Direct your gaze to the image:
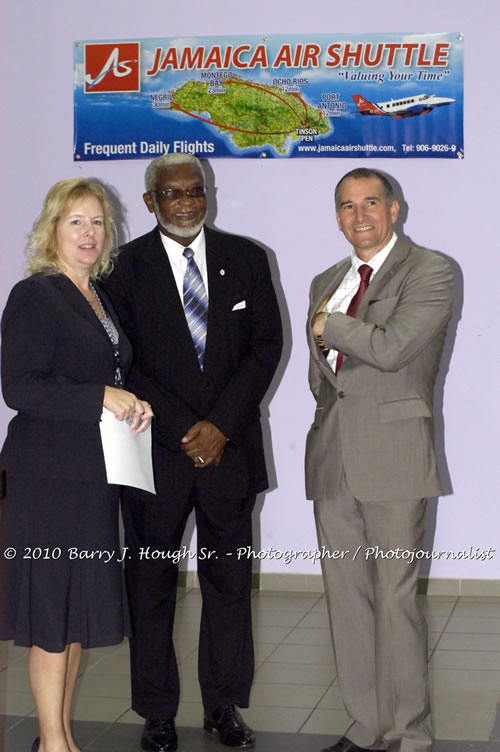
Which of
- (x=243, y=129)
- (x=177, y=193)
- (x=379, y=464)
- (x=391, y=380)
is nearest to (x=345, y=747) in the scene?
(x=379, y=464)

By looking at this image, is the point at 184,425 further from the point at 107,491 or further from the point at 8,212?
the point at 8,212

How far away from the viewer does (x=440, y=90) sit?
5500 millimetres

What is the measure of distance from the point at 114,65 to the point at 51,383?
125 inches

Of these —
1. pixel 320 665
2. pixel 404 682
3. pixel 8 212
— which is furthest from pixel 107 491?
pixel 8 212

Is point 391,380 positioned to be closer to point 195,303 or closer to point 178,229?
point 195,303

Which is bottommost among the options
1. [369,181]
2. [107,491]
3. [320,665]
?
[320,665]

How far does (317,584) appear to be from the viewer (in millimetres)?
5703

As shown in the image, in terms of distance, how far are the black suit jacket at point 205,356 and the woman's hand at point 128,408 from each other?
1.01 feet

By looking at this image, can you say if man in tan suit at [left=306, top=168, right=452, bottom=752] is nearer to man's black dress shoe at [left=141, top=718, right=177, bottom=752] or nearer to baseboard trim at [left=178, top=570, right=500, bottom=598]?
man's black dress shoe at [left=141, top=718, right=177, bottom=752]

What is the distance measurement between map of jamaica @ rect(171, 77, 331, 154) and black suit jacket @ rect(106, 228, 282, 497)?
221cm

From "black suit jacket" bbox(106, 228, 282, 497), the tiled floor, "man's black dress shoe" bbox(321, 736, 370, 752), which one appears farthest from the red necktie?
the tiled floor

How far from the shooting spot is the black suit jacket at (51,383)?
9.75 feet

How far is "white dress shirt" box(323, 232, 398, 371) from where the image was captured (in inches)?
129

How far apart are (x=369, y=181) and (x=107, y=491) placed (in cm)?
119
